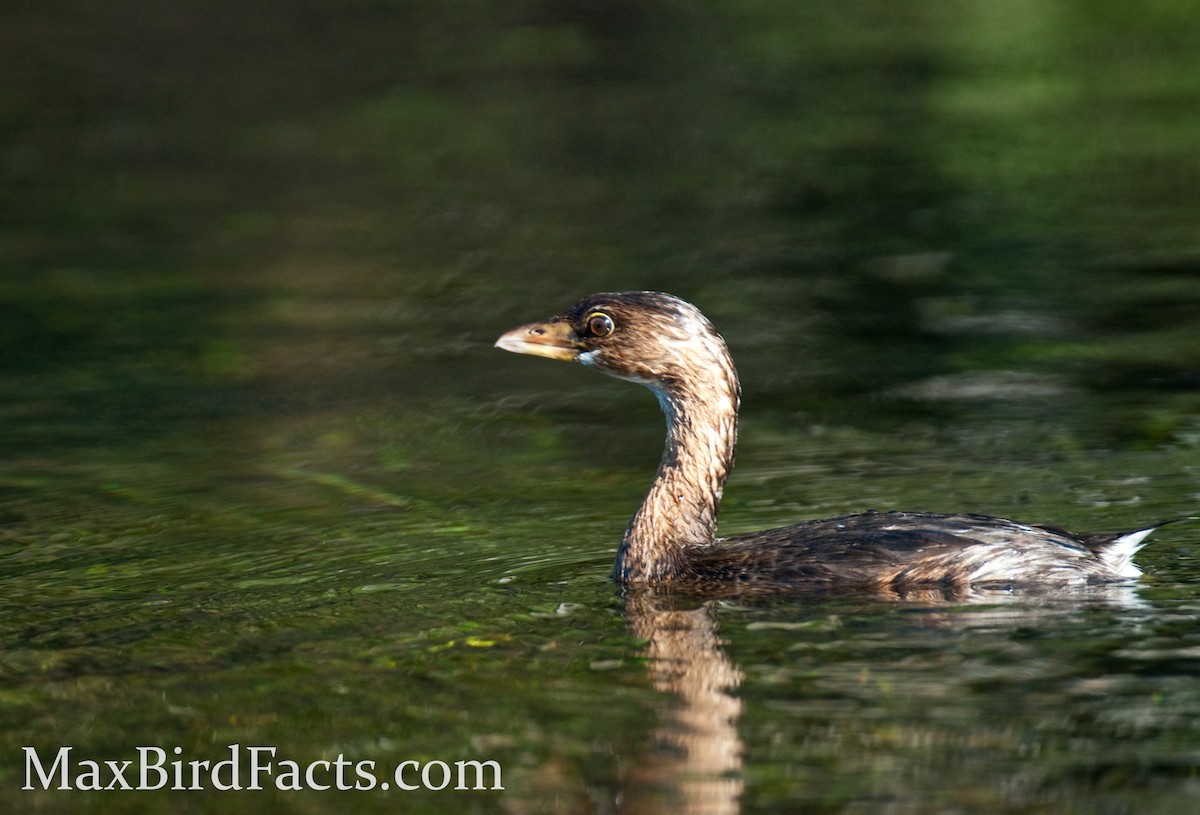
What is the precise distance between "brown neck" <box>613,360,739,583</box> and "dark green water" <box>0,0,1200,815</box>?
46 cm

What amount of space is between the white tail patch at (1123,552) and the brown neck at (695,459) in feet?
5.94

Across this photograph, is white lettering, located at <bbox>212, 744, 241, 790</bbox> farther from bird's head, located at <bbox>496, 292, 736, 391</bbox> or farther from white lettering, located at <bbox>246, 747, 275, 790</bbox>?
Answer: bird's head, located at <bbox>496, 292, 736, 391</bbox>

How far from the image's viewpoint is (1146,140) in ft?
69.4

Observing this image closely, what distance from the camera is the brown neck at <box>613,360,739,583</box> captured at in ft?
29.3

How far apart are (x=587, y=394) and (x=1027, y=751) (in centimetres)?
728

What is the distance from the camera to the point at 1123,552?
26.1ft

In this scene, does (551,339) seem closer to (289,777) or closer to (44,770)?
(289,777)

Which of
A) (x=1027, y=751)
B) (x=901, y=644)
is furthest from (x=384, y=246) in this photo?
(x=1027, y=751)

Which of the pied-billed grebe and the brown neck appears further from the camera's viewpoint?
the brown neck

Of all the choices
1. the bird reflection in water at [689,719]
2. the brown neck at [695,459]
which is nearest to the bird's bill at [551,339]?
the brown neck at [695,459]

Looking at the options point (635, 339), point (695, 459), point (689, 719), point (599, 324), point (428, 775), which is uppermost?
point (599, 324)

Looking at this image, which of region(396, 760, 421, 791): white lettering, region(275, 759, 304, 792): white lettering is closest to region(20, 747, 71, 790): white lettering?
region(275, 759, 304, 792): white lettering

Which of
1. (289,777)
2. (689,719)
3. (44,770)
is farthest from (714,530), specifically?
(44,770)

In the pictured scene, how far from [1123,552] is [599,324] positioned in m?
2.57
